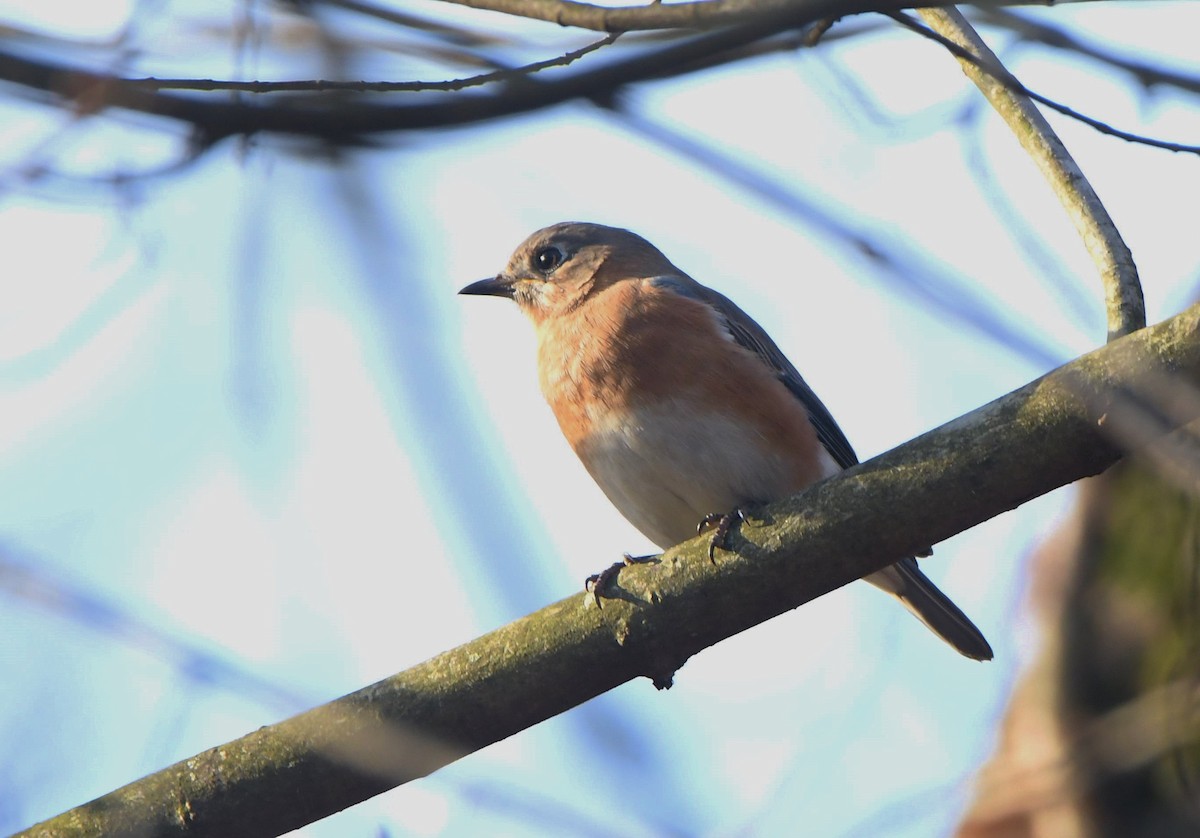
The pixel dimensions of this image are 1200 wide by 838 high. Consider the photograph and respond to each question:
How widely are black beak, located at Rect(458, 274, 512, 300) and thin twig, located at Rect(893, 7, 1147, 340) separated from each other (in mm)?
3579

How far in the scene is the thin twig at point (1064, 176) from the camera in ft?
14.0

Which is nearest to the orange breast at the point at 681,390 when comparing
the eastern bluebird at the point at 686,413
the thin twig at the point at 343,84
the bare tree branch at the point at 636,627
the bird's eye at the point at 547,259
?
the eastern bluebird at the point at 686,413

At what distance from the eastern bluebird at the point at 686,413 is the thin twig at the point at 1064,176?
1836mm

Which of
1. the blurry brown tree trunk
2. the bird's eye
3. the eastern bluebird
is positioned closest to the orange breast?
the eastern bluebird

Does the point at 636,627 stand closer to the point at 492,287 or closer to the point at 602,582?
the point at 602,582

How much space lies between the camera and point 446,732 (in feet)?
13.8

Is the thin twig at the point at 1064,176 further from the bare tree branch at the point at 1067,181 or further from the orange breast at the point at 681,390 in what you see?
the orange breast at the point at 681,390

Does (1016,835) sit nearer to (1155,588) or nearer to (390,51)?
(1155,588)

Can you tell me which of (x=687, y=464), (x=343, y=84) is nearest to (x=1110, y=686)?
(x=687, y=464)

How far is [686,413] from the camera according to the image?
6.05 m

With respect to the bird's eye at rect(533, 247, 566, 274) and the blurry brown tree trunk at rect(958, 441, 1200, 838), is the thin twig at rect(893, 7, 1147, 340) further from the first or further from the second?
the bird's eye at rect(533, 247, 566, 274)

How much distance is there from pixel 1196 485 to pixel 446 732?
2.33 metres

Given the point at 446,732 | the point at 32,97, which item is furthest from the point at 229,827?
the point at 32,97

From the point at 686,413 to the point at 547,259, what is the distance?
223cm
